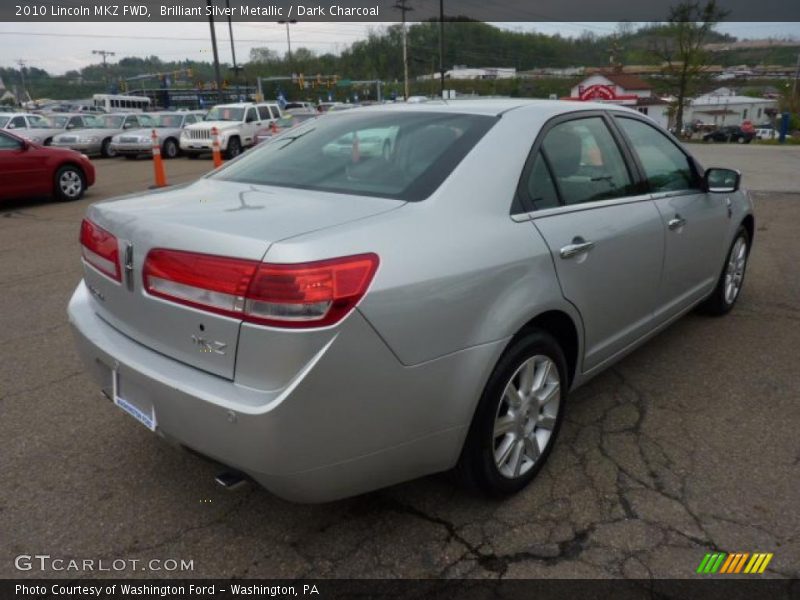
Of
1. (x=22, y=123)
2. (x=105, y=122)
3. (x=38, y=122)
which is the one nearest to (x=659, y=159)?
(x=105, y=122)

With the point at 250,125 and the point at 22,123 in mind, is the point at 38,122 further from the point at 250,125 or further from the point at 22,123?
the point at 250,125

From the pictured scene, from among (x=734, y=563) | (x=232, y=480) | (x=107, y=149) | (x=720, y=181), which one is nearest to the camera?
(x=232, y=480)

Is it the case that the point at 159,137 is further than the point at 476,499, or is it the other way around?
the point at 159,137

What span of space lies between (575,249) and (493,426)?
85cm

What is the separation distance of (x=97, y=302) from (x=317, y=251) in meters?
1.26

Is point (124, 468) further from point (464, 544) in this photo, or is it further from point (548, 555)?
point (548, 555)

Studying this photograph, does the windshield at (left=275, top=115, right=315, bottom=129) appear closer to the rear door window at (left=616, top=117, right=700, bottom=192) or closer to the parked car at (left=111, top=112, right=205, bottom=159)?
the parked car at (left=111, top=112, right=205, bottom=159)

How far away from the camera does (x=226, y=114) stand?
2136cm

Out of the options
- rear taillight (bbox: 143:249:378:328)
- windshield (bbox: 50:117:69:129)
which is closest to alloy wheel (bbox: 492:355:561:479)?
rear taillight (bbox: 143:249:378:328)

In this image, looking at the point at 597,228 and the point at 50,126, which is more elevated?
the point at 50,126

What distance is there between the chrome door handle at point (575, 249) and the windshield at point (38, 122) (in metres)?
23.6

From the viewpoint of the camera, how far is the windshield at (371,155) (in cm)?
253

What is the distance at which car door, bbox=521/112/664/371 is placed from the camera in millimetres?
2725

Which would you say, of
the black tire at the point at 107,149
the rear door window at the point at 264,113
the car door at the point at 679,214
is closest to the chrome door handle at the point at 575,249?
the car door at the point at 679,214
